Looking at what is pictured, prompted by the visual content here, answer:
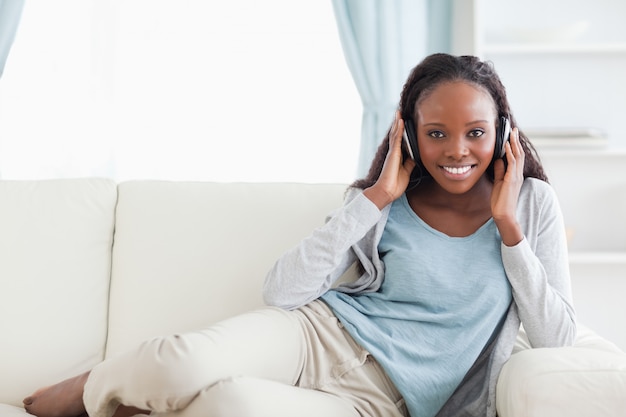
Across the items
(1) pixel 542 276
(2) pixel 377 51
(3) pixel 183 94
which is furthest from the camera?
(3) pixel 183 94

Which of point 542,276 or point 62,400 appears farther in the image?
point 62,400

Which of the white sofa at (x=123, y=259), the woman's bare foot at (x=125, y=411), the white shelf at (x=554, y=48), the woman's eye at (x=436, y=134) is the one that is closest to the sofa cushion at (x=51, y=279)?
the white sofa at (x=123, y=259)

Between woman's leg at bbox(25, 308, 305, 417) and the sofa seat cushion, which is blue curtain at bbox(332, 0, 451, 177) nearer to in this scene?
woman's leg at bbox(25, 308, 305, 417)

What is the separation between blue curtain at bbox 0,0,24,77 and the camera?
9.73 ft

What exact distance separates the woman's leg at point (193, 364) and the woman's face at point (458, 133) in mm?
466

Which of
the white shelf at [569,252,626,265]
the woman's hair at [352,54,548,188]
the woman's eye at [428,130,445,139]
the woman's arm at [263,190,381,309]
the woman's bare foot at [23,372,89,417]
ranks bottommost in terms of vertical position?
the white shelf at [569,252,626,265]

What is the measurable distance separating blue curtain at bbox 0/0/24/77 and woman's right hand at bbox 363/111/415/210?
69.3 inches

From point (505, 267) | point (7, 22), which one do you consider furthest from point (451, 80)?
point (7, 22)

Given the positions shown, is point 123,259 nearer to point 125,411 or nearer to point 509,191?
point 125,411

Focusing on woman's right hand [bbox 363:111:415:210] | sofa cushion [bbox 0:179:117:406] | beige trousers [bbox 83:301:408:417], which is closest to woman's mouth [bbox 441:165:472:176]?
woman's right hand [bbox 363:111:415:210]

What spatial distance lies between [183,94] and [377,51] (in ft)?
2.48

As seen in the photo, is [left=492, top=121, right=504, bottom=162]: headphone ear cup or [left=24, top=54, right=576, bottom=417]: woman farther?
[left=492, top=121, right=504, bottom=162]: headphone ear cup

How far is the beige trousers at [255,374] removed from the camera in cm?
133

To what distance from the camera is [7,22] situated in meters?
2.97
